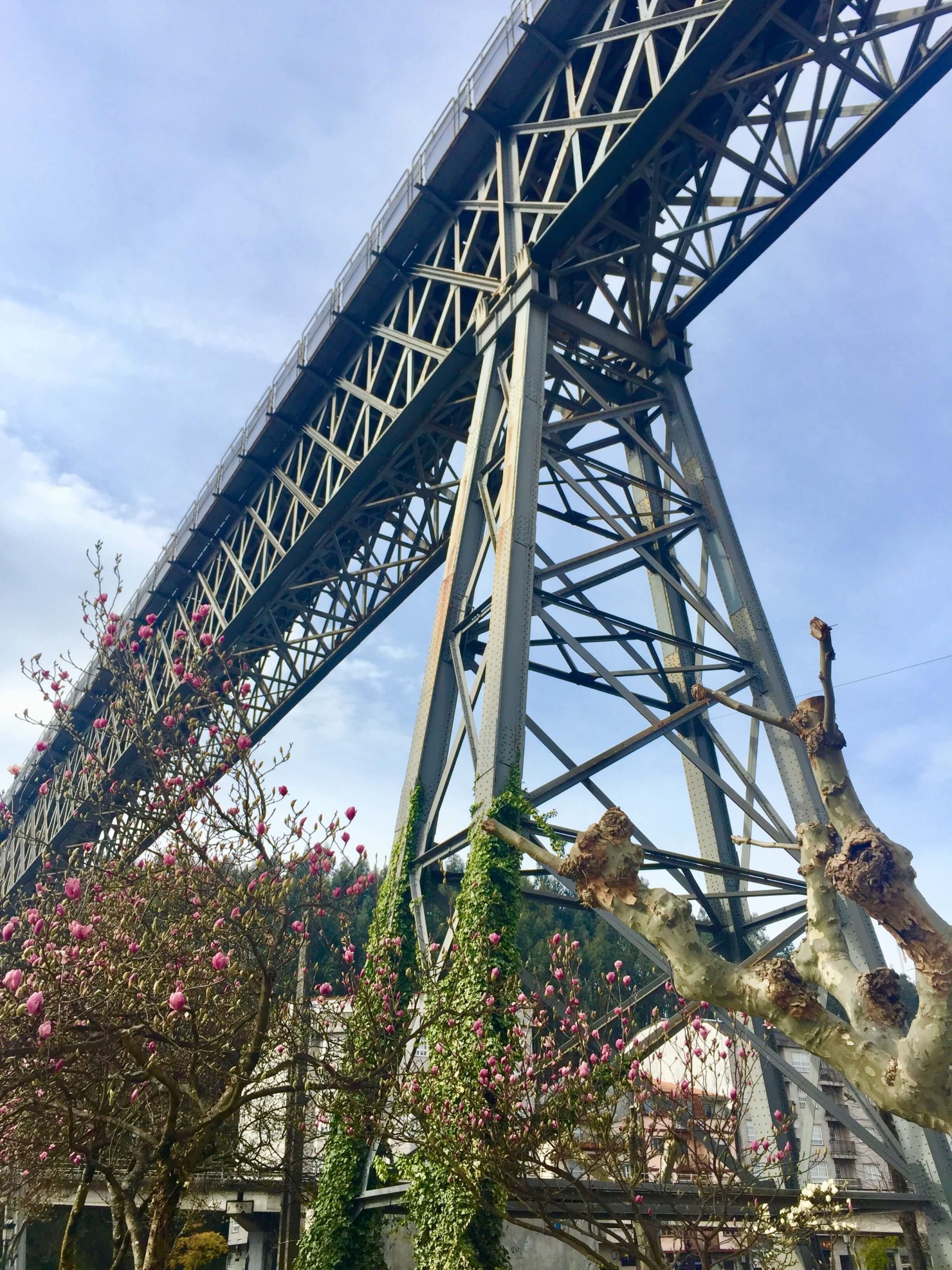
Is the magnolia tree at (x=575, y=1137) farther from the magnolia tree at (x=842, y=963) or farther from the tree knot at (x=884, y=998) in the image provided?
the tree knot at (x=884, y=998)

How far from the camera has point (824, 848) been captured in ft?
11.6

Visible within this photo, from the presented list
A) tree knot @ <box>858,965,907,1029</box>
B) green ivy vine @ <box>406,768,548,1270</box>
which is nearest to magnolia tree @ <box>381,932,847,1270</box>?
green ivy vine @ <box>406,768,548,1270</box>

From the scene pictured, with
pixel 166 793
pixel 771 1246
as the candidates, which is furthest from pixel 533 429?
pixel 771 1246

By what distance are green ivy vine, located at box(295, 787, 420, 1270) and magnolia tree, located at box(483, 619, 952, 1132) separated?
13.5 feet

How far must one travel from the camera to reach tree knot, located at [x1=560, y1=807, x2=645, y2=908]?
4082mm

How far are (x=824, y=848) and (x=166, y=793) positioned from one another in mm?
5056

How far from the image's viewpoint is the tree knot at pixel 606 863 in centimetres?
408

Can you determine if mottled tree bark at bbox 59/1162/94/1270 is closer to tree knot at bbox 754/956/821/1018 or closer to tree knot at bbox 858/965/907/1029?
tree knot at bbox 754/956/821/1018

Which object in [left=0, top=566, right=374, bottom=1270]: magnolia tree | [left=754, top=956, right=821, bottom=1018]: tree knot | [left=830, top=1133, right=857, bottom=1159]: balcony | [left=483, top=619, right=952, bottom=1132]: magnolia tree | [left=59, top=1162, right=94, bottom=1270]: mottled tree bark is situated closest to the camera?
[left=483, top=619, right=952, bottom=1132]: magnolia tree

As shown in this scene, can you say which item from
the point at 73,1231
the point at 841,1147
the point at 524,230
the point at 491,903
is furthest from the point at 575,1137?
the point at 841,1147

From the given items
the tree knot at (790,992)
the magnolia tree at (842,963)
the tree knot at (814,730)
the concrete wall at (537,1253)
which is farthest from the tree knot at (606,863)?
the concrete wall at (537,1253)

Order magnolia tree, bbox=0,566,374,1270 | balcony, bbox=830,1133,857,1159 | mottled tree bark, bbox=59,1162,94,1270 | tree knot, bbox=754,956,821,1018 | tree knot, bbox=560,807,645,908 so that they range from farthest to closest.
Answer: balcony, bbox=830,1133,857,1159 → mottled tree bark, bbox=59,1162,94,1270 → magnolia tree, bbox=0,566,374,1270 → tree knot, bbox=560,807,645,908 → tree knot, bbox=754,956,821,1018

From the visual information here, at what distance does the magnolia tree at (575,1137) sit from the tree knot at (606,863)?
2860 millimetres

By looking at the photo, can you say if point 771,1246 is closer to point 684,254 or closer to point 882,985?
point 882,985
